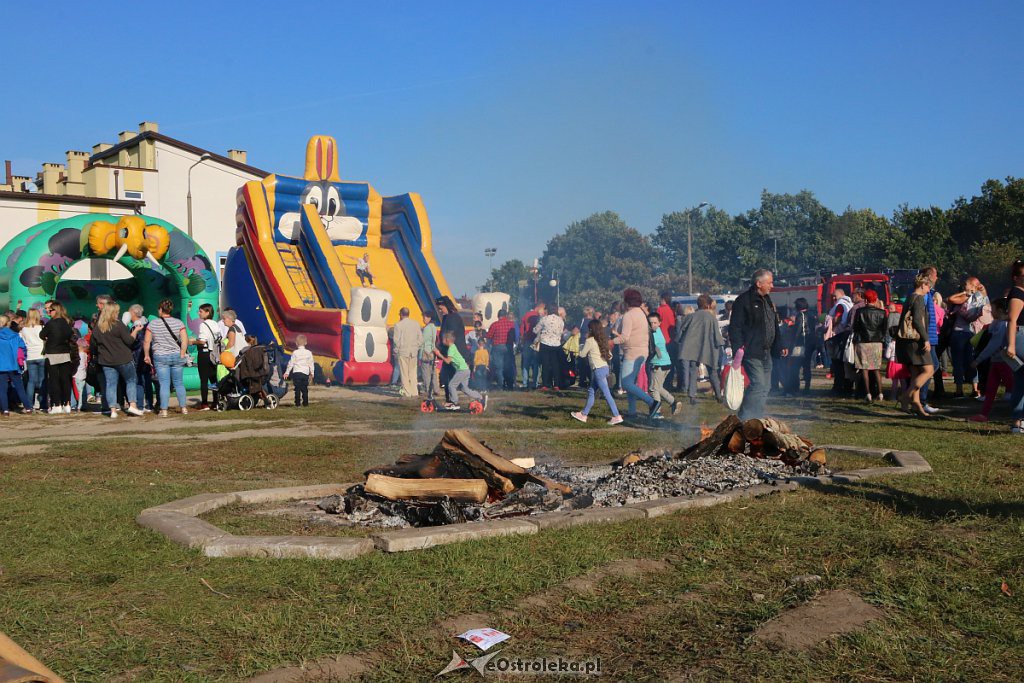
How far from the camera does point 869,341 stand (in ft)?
47.0

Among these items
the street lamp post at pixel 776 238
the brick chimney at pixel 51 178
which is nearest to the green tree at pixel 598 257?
the street lamp post at pixel 776 238

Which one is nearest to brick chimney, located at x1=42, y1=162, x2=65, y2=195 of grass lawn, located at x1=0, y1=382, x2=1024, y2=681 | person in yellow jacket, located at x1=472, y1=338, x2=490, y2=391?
person in yellow jacket, located at x1=472, y1=338, x2=490, y2=391

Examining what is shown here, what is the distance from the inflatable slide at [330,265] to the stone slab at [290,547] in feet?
50.1

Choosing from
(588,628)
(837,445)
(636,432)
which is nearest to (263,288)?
(636,432)

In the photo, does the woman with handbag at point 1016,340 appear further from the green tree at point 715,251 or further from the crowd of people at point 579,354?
the green tree at point 715,251

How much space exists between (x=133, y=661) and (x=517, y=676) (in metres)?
1.46

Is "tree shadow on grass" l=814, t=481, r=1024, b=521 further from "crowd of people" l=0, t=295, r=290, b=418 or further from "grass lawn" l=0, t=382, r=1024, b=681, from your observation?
"crowd of people" l=0, t=295, r=290, b=418

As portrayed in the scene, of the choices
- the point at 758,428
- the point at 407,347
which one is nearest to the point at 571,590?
the point at 758,428

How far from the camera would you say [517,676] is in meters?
3.39

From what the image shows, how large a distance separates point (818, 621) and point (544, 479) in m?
3.12

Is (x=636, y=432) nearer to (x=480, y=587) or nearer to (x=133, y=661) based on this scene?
(x=480, y=587)

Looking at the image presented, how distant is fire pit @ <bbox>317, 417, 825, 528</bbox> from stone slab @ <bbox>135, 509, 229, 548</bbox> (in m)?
0.96

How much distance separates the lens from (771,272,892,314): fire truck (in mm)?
29312

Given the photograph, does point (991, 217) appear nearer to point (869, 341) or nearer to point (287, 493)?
point (869, 341)
